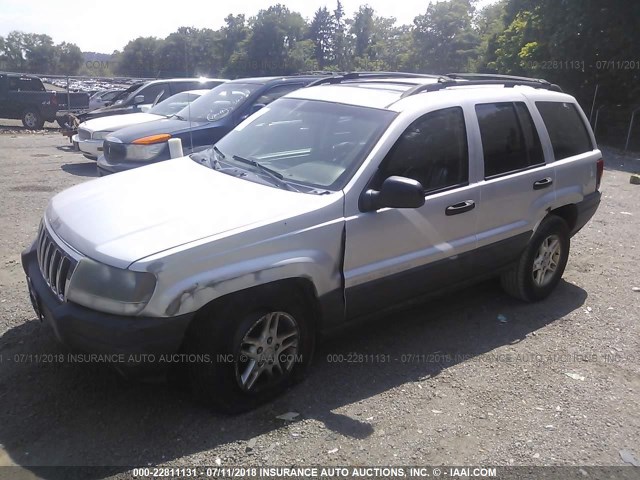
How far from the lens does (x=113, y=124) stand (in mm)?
11219

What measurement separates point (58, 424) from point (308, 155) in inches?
89.2

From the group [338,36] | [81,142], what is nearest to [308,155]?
[81,142]

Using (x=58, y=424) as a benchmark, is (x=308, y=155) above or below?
above

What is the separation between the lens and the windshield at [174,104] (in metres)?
10.4

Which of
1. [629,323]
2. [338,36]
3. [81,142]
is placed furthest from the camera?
[338,36]

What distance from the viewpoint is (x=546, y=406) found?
3625 mm

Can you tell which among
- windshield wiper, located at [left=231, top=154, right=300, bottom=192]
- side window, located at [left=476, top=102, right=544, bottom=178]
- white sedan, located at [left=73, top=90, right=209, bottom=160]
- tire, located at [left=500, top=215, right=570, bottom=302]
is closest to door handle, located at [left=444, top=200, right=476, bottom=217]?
side window, located at [left=476, top=102, right=544, bottom=178]

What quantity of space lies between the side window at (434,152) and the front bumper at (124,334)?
167 cm

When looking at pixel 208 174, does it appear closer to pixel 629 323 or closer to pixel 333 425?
pixel 333 425

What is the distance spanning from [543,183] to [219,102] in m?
5.34

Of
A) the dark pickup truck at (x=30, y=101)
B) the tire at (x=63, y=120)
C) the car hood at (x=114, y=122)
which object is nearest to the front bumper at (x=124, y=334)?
the car hood at (x=114, y=122)

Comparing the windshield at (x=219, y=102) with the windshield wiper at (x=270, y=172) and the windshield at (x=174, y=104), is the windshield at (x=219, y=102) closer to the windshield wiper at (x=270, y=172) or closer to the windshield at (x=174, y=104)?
the windshield at (x=174, y=104)

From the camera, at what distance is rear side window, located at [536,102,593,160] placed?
5012 millimetres

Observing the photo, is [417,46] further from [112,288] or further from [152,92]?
[112,288]
